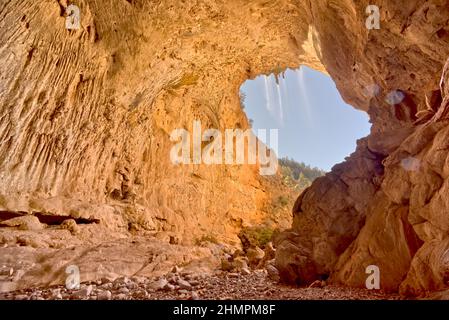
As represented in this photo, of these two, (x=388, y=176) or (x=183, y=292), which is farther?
(x=388, y=176)

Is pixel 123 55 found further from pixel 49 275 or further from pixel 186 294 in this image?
pixel 186 294

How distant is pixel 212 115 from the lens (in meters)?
17.4

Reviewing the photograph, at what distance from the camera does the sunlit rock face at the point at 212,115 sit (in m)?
4.61

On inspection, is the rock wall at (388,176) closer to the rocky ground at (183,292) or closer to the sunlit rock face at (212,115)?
the sunlit rock face at (212,115)

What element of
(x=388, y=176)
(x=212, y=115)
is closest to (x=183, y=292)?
(x=388, y=176)

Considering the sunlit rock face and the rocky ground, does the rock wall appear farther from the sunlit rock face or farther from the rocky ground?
the rocky ground

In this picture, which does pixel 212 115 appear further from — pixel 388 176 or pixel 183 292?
pixel 183 292

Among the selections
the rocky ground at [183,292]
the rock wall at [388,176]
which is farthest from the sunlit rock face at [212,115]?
the rocky ground at [183,292]

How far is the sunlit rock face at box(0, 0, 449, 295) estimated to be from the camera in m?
4.61

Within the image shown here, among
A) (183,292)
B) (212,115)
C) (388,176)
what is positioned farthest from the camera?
(212,115)

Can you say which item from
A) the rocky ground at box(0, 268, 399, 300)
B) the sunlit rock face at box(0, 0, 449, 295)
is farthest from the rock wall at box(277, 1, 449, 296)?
the rocky ground at box(0, 268, 399, 300)
